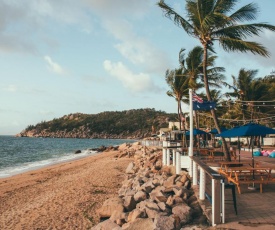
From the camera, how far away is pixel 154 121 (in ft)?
495

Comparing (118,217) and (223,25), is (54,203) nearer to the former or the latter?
(118,217)

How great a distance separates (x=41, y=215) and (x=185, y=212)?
228 inches

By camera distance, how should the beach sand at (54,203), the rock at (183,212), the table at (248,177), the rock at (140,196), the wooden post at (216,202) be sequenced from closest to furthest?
the wooden post at (216,202)
the rock at (183,212)
the table at (248,177)
the rock at (140,196)
the beach sand at (54,203)

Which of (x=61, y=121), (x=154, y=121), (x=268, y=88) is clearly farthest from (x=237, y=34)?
(x=61, y=121)

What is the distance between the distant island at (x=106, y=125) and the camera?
152375 millimetres

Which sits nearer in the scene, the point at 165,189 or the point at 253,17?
the point at 165,189

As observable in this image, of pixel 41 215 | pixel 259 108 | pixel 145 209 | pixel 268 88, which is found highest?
pixel 268 88

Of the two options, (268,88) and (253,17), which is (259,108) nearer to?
(268,88)

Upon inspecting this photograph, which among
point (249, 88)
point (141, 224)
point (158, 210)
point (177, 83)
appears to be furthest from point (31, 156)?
point (141, 224)

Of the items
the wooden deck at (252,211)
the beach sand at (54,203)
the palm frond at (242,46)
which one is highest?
the palm frond at (242,46)

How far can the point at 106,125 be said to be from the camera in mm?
164375

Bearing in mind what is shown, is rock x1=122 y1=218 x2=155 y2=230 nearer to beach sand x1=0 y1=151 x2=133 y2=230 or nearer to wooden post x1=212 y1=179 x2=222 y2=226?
wooden post x1=212 y1=179 x2=222 y2=226

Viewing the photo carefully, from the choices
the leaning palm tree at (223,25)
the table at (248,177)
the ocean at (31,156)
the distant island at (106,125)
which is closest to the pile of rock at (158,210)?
the table at (248,177)

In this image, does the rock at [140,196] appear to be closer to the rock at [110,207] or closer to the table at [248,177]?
the rock at [110,207]
